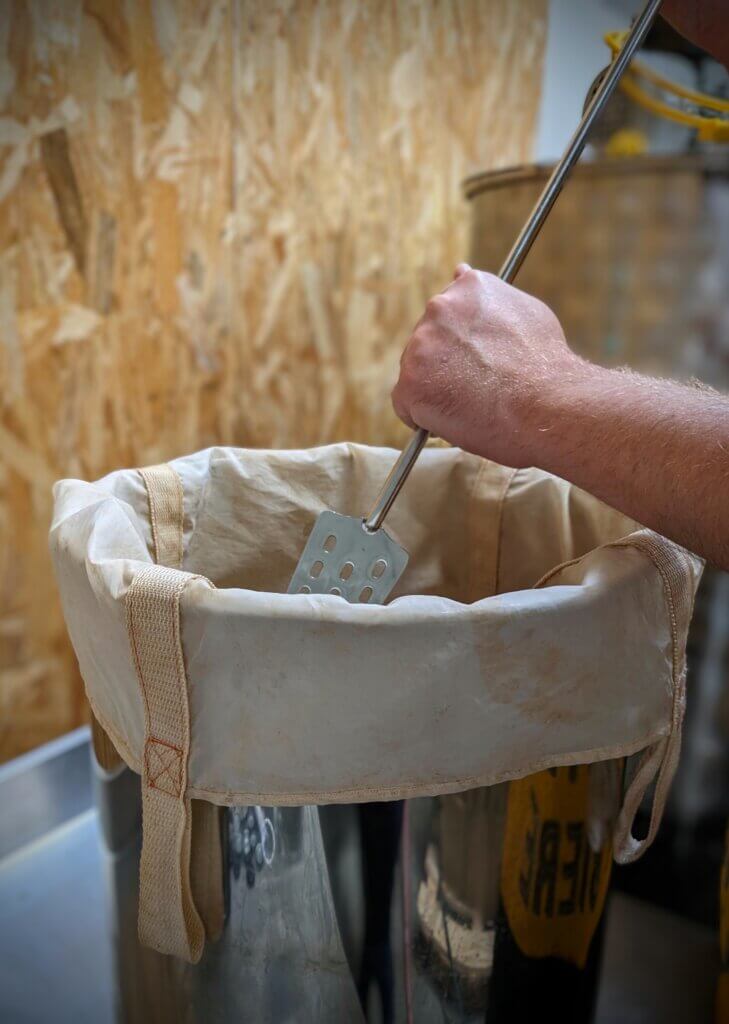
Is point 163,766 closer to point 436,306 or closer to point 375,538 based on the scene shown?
point 375,538

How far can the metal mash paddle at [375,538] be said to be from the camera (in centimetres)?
57

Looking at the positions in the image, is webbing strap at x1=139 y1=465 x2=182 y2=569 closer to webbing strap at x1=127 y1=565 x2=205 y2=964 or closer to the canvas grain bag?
the canvas grain bag

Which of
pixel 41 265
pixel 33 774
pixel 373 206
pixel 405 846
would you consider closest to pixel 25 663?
pixel 33 774

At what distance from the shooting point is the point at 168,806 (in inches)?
17.2

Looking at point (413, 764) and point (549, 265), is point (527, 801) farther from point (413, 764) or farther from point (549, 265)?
point (549, 265)

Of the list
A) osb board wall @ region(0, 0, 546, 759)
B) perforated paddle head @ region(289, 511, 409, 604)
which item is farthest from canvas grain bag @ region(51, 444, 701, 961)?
osb board wall @ region(0, 0, 546, 759)

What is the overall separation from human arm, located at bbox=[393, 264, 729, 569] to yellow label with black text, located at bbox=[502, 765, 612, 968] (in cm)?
16

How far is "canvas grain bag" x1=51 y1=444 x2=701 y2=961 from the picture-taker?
410 mm

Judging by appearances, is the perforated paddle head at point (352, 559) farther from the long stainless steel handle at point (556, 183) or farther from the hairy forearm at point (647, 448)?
the hairy forearm at point (647, 448)

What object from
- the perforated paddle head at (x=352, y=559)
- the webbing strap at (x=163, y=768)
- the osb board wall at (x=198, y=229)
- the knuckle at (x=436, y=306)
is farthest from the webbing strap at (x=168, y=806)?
the osb board wall at (x=198, y=229)

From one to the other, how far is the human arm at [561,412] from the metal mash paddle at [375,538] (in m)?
0.04

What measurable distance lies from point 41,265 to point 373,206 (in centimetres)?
59

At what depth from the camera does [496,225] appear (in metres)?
1.04

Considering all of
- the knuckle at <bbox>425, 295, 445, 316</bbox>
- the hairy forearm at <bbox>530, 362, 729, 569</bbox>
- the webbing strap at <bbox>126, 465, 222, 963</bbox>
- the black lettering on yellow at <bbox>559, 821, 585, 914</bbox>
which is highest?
the knuckle at <bbox>425, 295, 445, 316</bbox>
